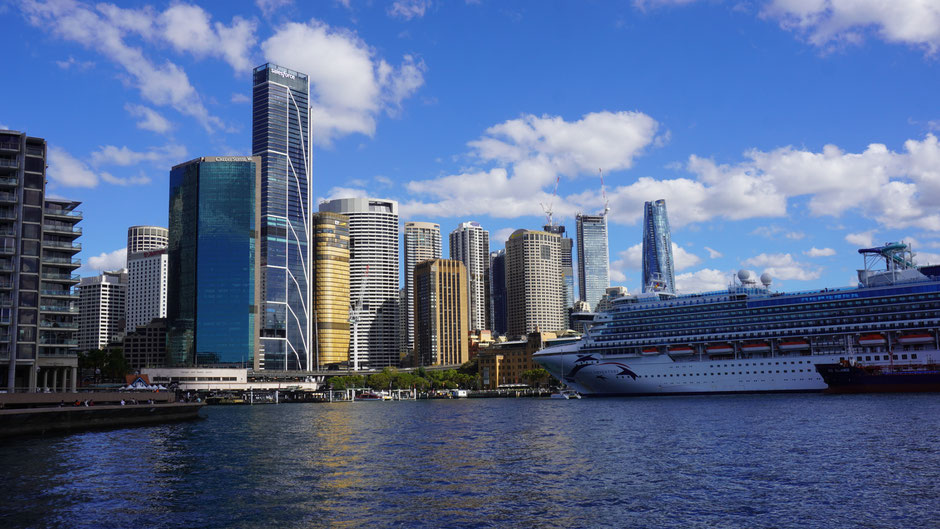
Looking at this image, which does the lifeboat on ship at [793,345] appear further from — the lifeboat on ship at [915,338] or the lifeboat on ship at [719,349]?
the lifeboat on ship at [915,338]

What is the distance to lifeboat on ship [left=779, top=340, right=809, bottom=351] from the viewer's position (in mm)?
153125

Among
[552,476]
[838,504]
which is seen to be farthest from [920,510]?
[552,476]

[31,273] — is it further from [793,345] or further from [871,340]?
[871,340]

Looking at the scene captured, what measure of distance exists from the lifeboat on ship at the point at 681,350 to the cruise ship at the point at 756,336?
0.21 m

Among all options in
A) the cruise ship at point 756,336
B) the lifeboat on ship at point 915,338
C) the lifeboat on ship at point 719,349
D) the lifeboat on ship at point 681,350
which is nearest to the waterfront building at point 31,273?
the cruise ship at point 756,336

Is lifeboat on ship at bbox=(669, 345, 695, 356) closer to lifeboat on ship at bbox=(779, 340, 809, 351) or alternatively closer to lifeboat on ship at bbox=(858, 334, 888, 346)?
lifeboat on ship at bbox=(779, 340, 809, 351)

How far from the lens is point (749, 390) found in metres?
154

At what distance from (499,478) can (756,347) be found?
12157 cm

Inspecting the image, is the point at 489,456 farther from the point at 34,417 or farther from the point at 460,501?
the point at 34,417

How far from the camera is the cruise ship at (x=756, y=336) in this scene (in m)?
148

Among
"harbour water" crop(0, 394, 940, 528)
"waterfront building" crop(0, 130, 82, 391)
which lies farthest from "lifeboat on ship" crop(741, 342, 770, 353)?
"waterfront building" crop(0, 130, 82, 391)

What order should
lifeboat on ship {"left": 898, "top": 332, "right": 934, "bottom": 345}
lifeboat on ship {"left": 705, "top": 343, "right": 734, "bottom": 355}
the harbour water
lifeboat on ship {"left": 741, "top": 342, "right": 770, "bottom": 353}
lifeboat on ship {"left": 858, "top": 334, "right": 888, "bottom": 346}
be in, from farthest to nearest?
lifeboat on ship {"left": 705, "top": 343, "right": 734, "bottom": 355} → lifeboat on ship {"left": 741, "top": 342, "right": 770, "bottom": 353} → lifeboat on ship {"left": 858, "top": 334, "right": 888, "bottom": 346} → lifeboat on ship {"left": 898, "top": 332, "right": 934, "bottom": 345} → the harbour water

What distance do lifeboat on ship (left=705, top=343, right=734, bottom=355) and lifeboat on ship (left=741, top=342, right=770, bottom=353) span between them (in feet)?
8.55

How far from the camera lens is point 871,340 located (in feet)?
486
